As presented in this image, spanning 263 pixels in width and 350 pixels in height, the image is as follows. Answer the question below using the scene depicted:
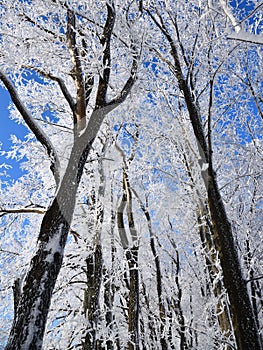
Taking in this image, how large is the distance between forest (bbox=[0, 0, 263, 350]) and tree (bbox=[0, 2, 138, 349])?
0.02 metres

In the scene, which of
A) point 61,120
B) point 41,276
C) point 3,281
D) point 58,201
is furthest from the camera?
point 61,120

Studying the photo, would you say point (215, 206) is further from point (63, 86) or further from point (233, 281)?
point (63, 86)

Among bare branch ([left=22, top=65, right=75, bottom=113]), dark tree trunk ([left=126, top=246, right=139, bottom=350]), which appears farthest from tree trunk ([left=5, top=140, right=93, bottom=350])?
dark tree trunk ([left=126, top=246, right=139, bottom=350])

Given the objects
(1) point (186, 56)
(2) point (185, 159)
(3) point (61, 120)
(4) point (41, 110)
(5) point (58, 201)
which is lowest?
(5) point (58, 201)

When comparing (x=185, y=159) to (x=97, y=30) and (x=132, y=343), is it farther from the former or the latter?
(x=132, y=343)

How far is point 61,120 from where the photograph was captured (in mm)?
8812

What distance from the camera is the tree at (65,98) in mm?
3105

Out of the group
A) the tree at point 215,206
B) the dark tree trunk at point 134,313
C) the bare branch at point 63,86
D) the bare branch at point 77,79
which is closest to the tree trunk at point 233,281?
the tree at point 215,206

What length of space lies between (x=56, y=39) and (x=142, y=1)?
1715mm

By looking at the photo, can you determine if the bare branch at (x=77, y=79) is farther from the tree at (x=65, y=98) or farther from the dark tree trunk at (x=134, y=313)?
the dark tree trunk at (x=134, y=313)

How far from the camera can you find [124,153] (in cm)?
955

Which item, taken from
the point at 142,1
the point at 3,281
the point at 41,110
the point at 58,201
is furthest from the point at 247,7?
the point at 3,281

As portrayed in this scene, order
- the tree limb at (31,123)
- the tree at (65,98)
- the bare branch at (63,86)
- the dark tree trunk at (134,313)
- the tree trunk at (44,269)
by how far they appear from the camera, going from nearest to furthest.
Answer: the tree trunk at (44,269)
the tree at (65,98)
the tree limb at (31,123)
the bare branch at (63,86)
the dark tree trunk at (134,313)

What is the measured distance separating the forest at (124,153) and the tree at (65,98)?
0.06ft
